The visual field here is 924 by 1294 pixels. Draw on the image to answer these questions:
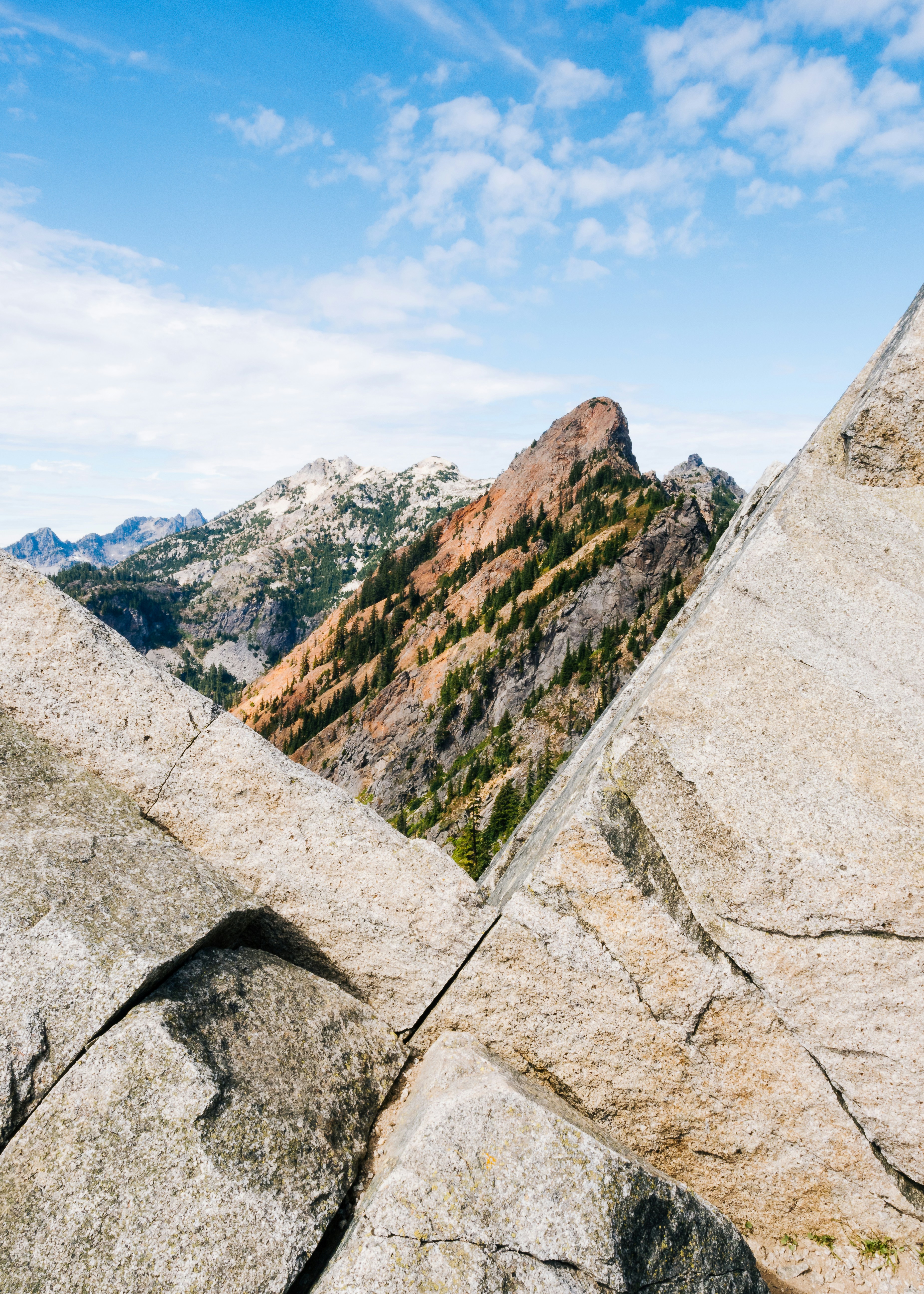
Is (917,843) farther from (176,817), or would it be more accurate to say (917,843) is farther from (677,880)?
(176,817)

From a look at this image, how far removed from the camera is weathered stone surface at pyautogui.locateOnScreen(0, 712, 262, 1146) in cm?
565

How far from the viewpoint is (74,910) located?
6.32 meters

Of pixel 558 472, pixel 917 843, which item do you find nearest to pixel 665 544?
pixel 558 472

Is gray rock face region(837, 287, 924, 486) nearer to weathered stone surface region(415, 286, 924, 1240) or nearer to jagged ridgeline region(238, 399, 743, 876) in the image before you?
weathered stone surface region(415, 286, 924, 1240)

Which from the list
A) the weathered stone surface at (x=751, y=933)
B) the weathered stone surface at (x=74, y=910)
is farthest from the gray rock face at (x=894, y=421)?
the weathered stone surface at (x=74, y=910)

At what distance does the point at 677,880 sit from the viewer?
7.34 meters

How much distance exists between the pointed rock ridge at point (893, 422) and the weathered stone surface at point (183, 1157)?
10.1 m

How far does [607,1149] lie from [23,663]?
8779 millimetres

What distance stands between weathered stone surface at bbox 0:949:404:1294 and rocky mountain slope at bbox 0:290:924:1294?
26mm

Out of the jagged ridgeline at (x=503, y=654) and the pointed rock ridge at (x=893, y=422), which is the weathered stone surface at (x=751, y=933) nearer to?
the pointed rock ridge at (x=893, y=422)

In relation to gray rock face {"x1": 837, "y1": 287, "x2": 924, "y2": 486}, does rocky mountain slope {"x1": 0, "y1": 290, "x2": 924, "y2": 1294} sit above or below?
below

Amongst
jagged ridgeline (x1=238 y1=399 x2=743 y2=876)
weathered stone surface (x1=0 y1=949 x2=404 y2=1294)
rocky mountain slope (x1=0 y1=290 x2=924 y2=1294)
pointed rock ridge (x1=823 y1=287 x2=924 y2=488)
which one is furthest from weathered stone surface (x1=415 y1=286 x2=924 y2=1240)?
jagged ridgeline (x1=238 y1=399 x2=743 y2=876)

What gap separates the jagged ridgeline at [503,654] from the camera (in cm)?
10475

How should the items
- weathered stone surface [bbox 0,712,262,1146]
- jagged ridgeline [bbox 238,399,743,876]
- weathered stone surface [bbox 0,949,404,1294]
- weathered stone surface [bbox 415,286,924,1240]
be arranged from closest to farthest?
weathered stone surface [bbox 0,949,404,1294] < weathered stone surface [bbox 0,712,262,1146] < weathered stone surface [bbox 415,286,924,1240] < jagged ridgeline [bbox 238,399,743,876]
